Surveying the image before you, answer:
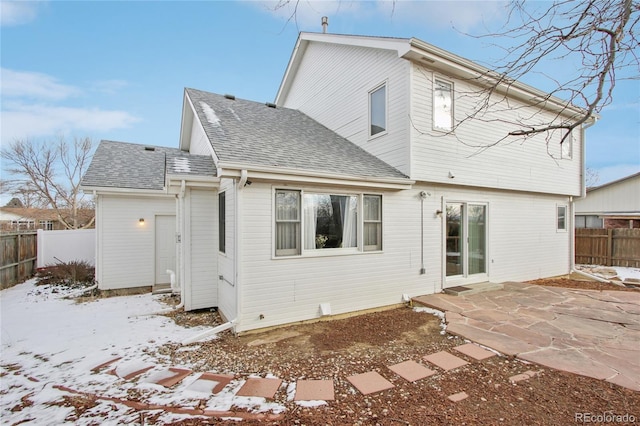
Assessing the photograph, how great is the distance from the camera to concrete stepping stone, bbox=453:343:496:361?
12.3ft

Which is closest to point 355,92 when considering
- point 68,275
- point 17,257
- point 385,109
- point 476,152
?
point 385,109

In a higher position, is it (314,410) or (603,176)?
(603,176)

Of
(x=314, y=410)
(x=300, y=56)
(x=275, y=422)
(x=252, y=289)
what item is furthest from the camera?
(x=300, y=56)

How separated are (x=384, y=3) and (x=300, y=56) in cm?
878

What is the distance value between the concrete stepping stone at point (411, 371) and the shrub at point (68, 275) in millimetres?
10046

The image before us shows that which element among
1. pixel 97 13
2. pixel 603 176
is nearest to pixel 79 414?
pixel 97 13

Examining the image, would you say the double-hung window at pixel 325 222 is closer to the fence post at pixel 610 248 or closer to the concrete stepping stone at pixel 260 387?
the concrete stepping stone at pixel 260 387

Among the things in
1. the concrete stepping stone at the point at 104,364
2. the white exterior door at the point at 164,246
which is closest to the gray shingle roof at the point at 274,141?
the concrete stepping stone at the point at 104,364

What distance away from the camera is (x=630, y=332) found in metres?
4.52

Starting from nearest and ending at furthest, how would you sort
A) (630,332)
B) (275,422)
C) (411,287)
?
(275,422)
(630,332)
(411,287)

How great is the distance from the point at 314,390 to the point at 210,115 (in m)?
6.19

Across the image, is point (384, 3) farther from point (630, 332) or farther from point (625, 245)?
point (625, 245)

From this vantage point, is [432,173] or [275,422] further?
[432,173]

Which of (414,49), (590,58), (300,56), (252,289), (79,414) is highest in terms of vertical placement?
(300,56)
